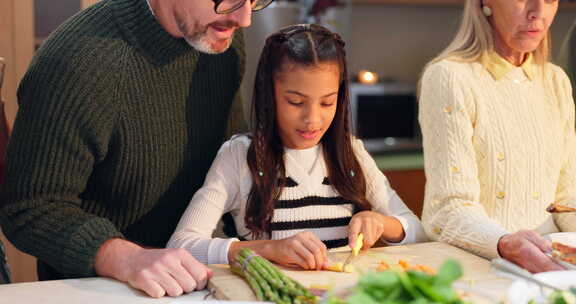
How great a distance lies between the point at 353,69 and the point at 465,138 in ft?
8.43

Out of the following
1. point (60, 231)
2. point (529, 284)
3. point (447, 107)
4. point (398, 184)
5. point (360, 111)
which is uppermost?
point (447, 107)

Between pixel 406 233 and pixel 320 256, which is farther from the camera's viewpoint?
pixel 406 233

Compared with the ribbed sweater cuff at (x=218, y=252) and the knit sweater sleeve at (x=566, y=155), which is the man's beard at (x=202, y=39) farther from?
the knit sweater sleeve at (x=566, y=155)

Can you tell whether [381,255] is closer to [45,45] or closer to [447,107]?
[447,107]

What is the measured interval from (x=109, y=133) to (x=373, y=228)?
59cm

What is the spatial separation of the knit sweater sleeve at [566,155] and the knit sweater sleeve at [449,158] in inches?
10.3

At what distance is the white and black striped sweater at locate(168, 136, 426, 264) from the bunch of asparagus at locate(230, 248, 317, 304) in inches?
12.6

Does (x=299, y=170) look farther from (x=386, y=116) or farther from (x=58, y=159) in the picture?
(x=386, y=116)

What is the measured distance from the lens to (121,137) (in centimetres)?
159

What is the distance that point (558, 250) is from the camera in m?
1.43

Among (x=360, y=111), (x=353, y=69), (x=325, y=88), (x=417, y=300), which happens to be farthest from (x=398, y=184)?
(x=417, y=300)

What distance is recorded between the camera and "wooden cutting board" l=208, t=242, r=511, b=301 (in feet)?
4.20

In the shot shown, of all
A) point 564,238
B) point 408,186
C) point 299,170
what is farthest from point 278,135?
point 408,186

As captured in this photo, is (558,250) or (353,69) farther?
(353,69)
